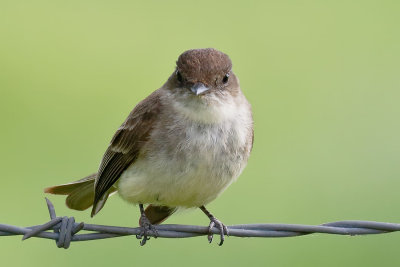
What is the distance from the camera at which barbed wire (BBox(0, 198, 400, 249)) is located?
16.9 ft

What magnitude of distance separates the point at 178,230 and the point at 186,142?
0.75 metres

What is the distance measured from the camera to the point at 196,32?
10.6 m

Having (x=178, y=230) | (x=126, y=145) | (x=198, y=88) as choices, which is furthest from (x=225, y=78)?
(x=178, y=230)

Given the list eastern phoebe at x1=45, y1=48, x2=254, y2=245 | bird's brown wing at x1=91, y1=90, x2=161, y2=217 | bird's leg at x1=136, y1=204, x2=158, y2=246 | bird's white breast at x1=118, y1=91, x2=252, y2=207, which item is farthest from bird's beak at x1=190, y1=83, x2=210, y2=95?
bird's leg at x1=136, y1=204, x2=158, y2=246

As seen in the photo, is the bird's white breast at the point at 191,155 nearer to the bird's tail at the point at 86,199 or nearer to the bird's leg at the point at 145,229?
the bird's leg at the point at 145,229

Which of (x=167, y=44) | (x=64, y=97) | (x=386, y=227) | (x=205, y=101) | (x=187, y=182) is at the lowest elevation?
(x=386, y=227)

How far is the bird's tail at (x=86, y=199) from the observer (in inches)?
258

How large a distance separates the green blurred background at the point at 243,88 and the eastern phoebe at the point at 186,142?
1.13m

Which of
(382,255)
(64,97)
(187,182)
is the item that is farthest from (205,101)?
(64,97)

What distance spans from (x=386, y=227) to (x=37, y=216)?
3334mm

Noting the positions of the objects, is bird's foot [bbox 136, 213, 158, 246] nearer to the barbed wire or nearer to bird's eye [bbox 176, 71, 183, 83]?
the barbed wire

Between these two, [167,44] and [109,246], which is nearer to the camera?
[109,246]

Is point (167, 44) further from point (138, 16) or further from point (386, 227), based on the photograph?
point (386, 227)

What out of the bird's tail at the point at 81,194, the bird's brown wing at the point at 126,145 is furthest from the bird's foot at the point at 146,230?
the bird's tail at the point at 81,194
